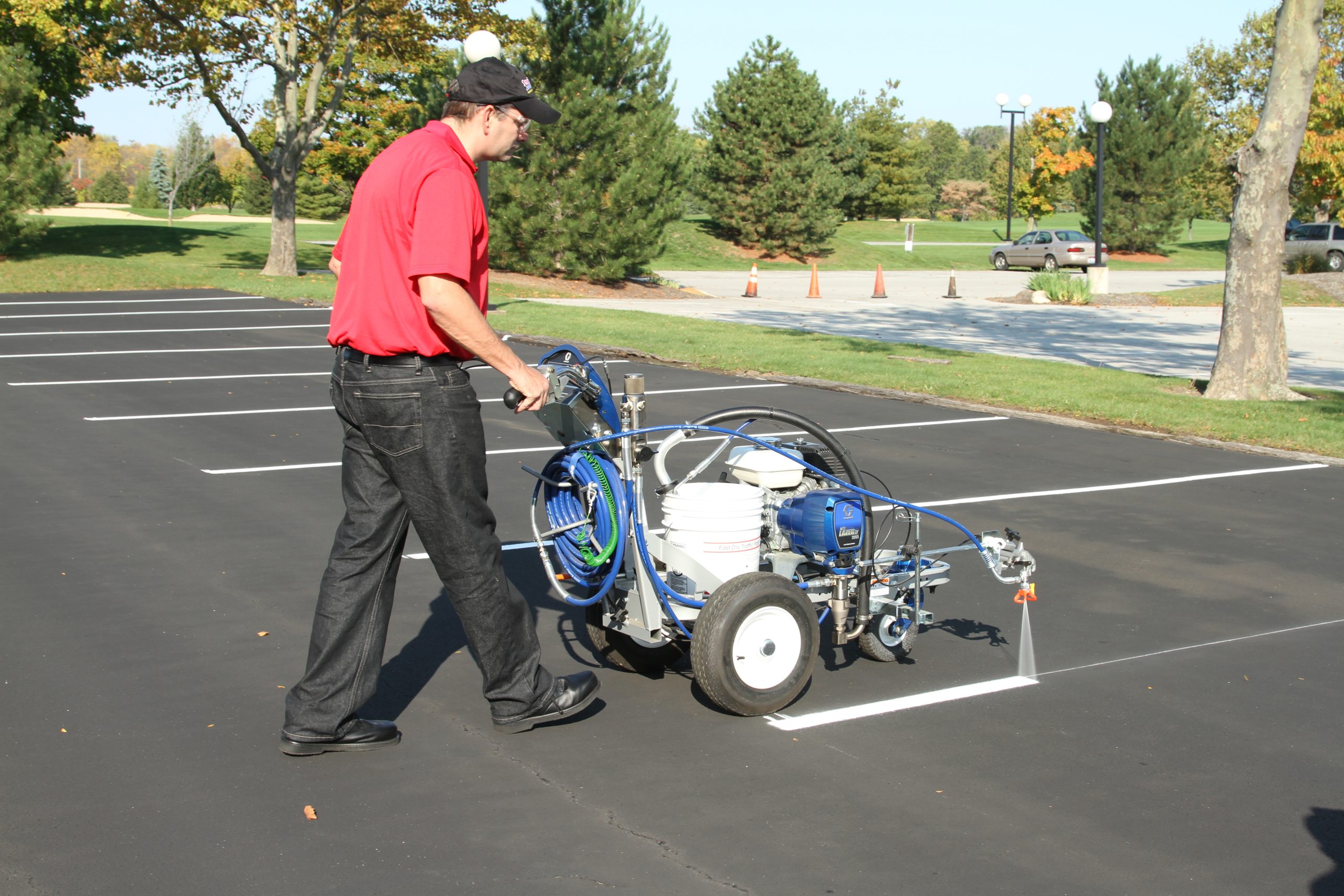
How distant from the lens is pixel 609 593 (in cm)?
487

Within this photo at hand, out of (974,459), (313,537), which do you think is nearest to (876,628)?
(313,537)

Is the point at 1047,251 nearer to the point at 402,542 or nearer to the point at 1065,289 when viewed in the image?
the point at 1065,289

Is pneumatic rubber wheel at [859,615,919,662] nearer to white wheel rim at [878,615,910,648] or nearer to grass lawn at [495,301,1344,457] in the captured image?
white wheel rim at [878,615,910,648]

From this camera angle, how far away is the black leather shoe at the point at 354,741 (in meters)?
4.16

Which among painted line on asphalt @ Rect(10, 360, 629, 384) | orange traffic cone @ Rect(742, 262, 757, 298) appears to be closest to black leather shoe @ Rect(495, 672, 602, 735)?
painted line on asphalt @ Rect(10, 360, 629, 384)

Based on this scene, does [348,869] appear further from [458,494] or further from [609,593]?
[609,593]

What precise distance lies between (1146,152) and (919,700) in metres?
49.2

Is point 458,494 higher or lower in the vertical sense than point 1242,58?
lower

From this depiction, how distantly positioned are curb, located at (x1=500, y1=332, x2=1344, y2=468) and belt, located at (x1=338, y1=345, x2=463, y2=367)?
4.24 m

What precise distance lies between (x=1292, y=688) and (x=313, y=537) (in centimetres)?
491

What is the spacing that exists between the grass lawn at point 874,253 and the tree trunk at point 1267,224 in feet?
81.1

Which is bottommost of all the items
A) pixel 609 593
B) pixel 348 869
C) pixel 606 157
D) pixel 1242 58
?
pixel 348 869

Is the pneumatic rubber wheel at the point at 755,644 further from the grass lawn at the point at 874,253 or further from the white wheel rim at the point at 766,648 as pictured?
the grass lawn at the point at 874,253

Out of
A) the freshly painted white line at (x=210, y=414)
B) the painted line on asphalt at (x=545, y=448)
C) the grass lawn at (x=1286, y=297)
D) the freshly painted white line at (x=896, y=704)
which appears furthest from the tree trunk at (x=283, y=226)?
the freshly painted white line at (x=896, y=704)
